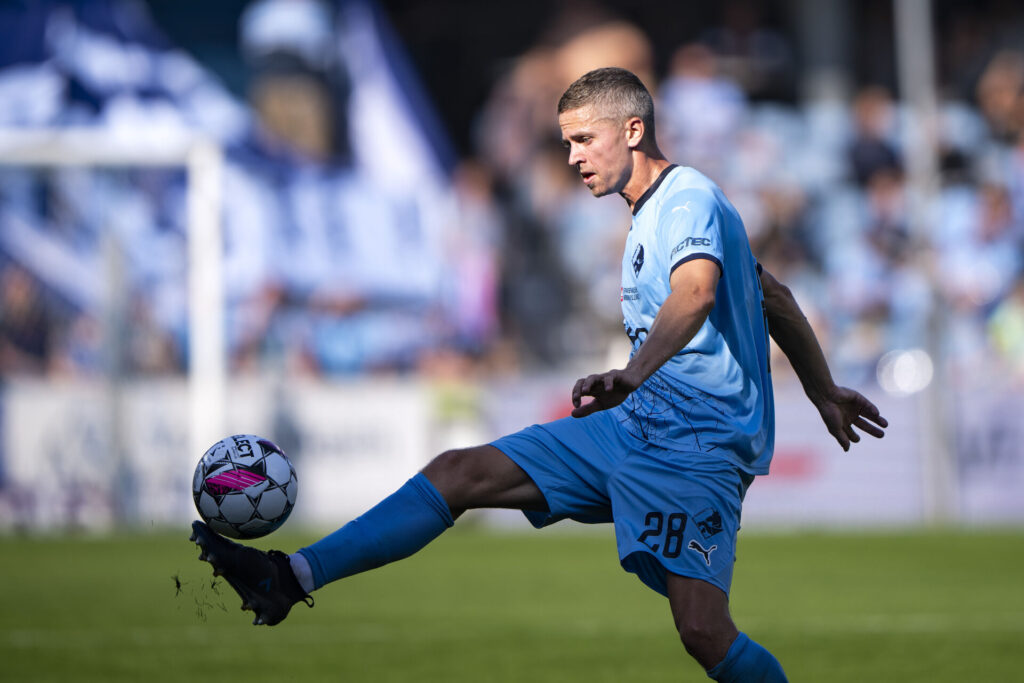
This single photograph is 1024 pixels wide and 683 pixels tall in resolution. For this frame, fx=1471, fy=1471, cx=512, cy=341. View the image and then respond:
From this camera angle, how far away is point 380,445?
56.7 ft

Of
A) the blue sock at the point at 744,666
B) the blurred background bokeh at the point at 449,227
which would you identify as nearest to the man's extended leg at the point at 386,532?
the blue sock at the point at 744,666

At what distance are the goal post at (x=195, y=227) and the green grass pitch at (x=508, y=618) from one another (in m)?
1.96

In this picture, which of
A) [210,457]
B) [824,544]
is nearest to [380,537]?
[210,457]

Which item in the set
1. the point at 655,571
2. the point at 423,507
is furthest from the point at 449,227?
the point at 655,571

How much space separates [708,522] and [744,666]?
473mm

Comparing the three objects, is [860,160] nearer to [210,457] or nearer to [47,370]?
[47,370]

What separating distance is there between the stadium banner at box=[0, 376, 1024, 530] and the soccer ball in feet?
38.9

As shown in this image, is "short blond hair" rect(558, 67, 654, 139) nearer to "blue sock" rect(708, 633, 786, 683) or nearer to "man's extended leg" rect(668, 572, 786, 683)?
"man's extended leg" rect(668, 572, 786, 683)

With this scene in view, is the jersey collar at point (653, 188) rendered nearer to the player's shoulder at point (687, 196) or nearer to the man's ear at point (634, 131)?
the player's shoulder at point (687, 196)

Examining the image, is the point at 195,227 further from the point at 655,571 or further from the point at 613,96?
the point at 655,571

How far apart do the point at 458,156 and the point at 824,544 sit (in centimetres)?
1059

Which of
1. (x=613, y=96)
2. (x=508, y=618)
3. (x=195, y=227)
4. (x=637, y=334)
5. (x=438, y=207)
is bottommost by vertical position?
(x=508, y=618)

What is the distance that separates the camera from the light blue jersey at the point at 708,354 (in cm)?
492

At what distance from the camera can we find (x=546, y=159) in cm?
2077
